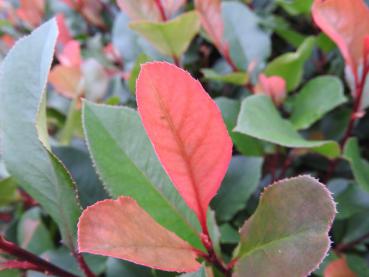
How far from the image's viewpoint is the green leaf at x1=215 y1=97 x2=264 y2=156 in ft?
2.10

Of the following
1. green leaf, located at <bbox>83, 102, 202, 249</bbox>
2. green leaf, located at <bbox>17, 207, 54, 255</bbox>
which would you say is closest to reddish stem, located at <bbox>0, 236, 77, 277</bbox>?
green leaf, located at <bbox>83, 102, 202, 249</bbox>

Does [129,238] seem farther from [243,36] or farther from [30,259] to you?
[243,36]

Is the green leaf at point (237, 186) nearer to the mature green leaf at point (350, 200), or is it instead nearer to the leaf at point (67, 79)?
the mature green leaf at point (350, 200)

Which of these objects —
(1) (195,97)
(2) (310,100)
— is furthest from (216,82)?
(1) (195,97)

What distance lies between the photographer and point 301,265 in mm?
364

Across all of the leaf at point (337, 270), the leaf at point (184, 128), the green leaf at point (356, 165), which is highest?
the leaf at point (184, 128)

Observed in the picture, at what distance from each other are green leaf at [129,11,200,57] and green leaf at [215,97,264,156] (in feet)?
0.40

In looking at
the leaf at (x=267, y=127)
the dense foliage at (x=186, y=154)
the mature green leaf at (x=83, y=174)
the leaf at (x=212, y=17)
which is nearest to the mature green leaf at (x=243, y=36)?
the dense foliage at (x=186, y=154)

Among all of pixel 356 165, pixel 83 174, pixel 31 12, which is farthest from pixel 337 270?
pixel 31 12

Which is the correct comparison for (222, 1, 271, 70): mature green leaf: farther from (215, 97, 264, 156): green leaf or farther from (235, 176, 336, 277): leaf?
(235, 176, 336, 277): leaf

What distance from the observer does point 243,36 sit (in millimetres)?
846

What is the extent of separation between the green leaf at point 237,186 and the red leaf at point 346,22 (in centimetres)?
19

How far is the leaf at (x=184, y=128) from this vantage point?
35 centimetres

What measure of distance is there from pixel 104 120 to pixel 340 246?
40 cm
